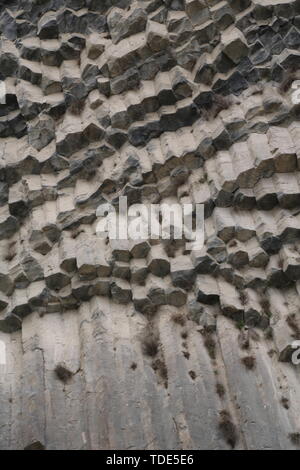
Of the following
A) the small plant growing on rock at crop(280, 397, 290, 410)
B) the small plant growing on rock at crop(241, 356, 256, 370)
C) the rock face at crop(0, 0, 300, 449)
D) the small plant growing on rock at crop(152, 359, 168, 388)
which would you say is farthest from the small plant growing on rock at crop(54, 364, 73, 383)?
the small plant growing on rock at crop(280, 397, 290, 410)

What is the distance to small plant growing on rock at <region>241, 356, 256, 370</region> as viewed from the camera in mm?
10766

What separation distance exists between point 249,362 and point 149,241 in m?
2.41

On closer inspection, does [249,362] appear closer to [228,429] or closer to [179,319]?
[228,429]

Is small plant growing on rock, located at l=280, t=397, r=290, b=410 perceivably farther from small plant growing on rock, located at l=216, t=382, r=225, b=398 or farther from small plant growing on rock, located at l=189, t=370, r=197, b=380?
small plant growing on rock, located at l=189, t=370, r=197, b=380

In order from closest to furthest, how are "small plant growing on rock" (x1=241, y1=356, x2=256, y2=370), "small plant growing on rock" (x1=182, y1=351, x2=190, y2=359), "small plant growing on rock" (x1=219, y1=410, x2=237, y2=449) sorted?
1. "small plant growing on rock" (x1=219, y1=410, x2=237, y2=449)
2. "small plant growing on rock" (x1=241, y1=356, x2=256, y2=370)
3. "small plant growing on rock" (x1=182, y1=351, x2=190, y2=359)

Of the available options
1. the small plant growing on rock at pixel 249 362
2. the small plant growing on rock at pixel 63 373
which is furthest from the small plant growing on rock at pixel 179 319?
the small plant growing on rock at pixel 63 373

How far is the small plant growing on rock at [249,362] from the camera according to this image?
10766 millimetres

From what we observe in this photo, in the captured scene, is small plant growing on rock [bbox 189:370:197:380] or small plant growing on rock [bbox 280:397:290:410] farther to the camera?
small plant growing on rock [bbox 189:370:197:380]

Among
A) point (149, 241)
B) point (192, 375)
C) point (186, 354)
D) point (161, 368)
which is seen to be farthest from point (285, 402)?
point (149, 241)

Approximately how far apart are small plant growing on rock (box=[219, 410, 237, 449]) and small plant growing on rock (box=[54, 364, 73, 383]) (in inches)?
83.1

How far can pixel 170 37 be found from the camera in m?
13.9

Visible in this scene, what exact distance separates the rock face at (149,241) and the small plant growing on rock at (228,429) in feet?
0.06

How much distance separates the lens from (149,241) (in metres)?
12.2
